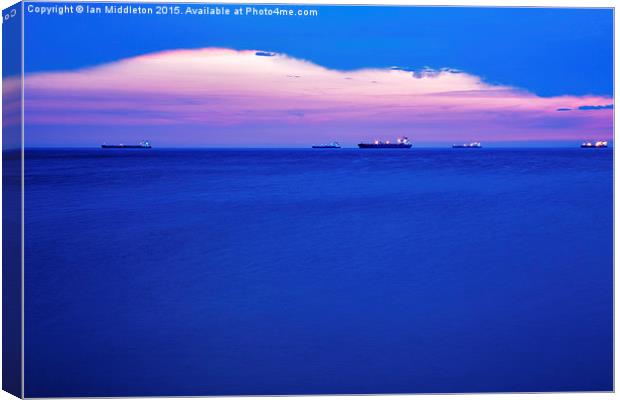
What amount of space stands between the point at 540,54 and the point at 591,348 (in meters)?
1.74

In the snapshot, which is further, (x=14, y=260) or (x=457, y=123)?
(x=457, y=123)

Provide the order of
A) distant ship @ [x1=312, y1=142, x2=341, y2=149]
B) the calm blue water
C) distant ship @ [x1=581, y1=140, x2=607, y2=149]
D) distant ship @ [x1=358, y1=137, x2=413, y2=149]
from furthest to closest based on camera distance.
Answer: distant ship @ [x1=312, y1=142, x2=341, y2=149] < distant ship @ [x1=358, y1=137, x2=413, y2=149] < distant ship @ [x1=581, y1=140, x2=607, y2=149] < the calm blue water

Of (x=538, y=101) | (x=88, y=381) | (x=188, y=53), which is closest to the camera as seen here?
(x=88, y=381)

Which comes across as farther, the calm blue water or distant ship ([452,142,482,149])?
distant ship ([452,142,482,149])

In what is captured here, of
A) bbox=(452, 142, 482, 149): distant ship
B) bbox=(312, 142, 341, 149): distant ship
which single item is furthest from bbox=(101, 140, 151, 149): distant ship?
bbox=(452, 142, 482, 149): distant ship

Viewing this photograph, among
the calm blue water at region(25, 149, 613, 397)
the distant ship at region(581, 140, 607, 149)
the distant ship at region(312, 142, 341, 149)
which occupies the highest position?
the distant ship at region(312, 142, 341, 149)

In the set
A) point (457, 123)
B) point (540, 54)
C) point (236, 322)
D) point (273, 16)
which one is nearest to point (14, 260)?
point (236, 322)

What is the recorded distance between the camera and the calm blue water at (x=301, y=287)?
17.6ft

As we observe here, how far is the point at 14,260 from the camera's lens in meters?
5.29

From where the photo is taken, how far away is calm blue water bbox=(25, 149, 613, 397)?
17.6ft

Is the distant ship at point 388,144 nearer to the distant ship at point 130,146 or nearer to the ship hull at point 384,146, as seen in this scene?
the ship hull at point 384,146

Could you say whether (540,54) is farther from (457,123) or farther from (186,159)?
(186,159)

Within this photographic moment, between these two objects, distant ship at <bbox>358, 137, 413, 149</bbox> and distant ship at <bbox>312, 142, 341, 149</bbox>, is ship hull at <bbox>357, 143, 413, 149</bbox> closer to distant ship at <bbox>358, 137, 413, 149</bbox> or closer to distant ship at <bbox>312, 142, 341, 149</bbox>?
distant ship at <bbox>358, 137, 413, 149</bbox>

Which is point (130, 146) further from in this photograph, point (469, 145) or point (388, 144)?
point (469, 145)
